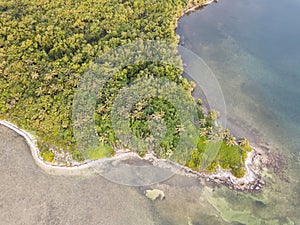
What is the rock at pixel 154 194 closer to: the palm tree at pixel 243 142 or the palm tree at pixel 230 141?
the palm tree at pixel 230 141

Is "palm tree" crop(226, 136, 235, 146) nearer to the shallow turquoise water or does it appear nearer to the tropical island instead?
the tropical island

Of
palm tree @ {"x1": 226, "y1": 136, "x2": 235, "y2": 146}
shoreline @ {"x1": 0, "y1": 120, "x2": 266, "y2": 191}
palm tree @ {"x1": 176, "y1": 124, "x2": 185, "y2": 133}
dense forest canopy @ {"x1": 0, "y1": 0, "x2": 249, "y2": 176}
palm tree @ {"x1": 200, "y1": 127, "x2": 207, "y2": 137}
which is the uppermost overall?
dense forest canopy @ {"x1": 0, "y1": 0, "x2": 249, "y2": 176}

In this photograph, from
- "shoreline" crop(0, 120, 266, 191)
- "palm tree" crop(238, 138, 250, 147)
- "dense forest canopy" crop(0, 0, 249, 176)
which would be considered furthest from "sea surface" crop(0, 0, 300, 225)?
"dense forest canopy" crop(0, 0, 249, 176)

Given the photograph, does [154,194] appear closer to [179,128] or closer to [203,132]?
[179,128]

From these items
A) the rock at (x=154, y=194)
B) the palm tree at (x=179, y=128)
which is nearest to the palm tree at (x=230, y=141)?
the palm tree at (x=179, y=128)

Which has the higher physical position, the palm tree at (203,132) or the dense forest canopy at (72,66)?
the dense forest canopy at (72,66)

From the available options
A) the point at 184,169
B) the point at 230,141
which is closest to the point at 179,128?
the point at 184,169
